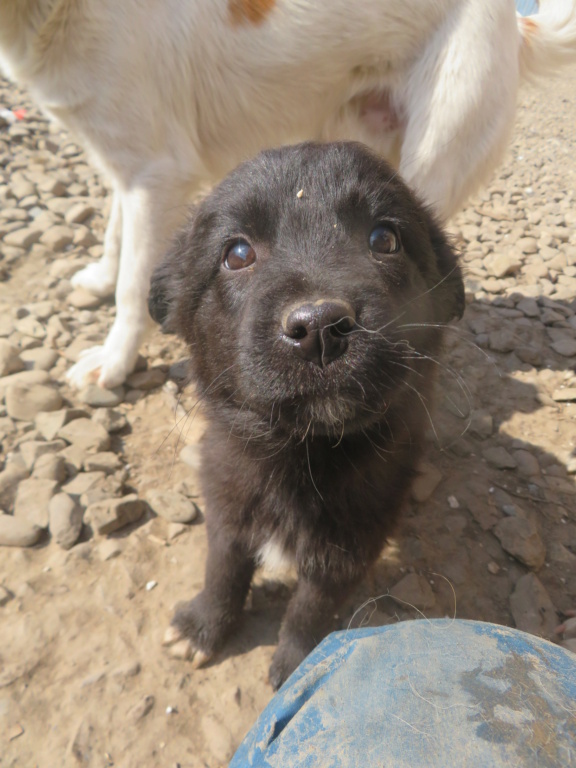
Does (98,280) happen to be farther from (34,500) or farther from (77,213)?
(34,500)

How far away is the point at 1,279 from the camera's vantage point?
3477mm

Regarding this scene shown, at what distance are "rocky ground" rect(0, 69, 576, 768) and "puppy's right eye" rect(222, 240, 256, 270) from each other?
0.90 meters

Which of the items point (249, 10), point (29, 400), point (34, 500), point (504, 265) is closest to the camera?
point (34, 500)

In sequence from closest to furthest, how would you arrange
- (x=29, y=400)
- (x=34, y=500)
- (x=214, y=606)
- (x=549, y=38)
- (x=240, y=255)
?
(x=240, y=255), (x=214, y=606), (x=34, y=500), (x=29, y=400), (x=549, y=38)

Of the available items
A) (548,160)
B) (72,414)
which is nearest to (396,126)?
(72,414)

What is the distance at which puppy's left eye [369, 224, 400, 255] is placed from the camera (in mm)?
1563

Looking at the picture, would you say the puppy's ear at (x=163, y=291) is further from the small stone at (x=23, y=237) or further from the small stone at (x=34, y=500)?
the small stone at (x=23, y=237)

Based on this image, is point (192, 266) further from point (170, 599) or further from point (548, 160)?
point (548, 160)

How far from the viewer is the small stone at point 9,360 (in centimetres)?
280

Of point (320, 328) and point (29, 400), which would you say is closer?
point (320, 328)

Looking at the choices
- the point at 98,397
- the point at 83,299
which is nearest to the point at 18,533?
the point at 98,397

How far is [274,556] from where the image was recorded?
183 cm

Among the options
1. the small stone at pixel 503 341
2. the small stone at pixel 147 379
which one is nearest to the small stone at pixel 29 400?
the small stone at pixel 147 379

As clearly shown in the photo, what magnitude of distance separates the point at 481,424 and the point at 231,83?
2.23 m
